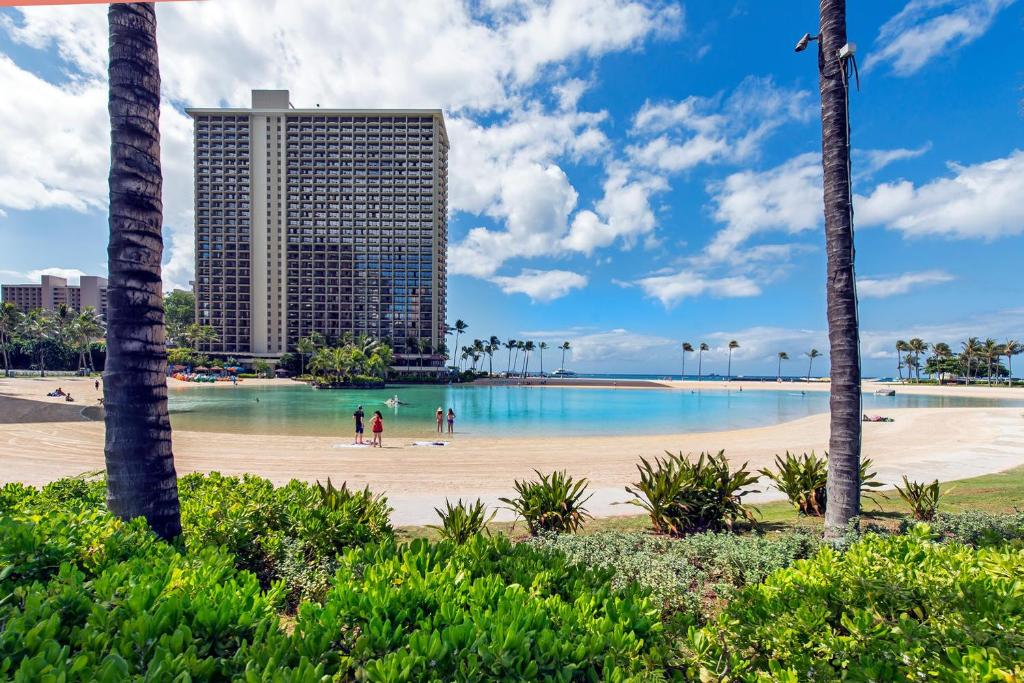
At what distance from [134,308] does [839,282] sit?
8.86 metres

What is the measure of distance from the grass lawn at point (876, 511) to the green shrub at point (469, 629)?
415 cm

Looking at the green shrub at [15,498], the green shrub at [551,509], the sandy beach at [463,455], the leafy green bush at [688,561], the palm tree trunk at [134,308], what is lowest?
the sandy beach at [463,455]

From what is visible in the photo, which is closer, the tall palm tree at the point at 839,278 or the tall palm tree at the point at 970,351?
the tall palm tree at the point at 839,278

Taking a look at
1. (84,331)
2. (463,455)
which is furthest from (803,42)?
(84,331)

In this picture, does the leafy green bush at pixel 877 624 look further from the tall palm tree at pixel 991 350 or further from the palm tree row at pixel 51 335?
the tall palm tree at pixel 991 350

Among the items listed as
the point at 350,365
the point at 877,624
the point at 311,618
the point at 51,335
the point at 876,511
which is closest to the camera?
the point at 311,618

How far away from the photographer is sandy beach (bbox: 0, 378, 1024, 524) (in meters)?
12.0

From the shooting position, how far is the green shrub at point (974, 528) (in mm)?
A: 5230

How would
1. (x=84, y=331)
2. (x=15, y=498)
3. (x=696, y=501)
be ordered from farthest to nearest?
(x=84, y=331)
(x=696, y=501)
(x=15, y=498)

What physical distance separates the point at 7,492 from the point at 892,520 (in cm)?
1274

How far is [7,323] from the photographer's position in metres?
78.9

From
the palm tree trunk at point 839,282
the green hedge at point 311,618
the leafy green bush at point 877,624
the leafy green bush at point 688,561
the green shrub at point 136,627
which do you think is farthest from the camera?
the palm tree trunk at point 839,282

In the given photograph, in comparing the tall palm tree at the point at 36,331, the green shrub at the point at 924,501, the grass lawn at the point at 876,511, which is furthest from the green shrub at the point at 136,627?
the tall palm tree at the point at 36,331

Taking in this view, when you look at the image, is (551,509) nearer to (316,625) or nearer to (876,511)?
(316,625)
